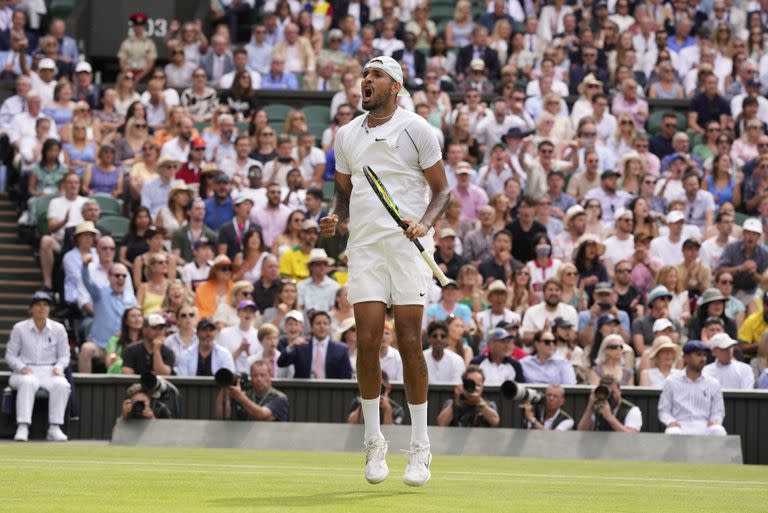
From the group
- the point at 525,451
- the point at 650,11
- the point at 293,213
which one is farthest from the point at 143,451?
the point at 650,11

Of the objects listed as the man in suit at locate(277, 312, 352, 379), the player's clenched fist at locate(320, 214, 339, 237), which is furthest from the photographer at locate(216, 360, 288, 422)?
the player's clenched fist at locate(320, 214, 339, 237)

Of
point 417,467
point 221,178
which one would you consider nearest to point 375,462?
point 417,467

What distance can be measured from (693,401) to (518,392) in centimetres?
Answer: 170

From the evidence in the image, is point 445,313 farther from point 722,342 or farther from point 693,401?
point 693,401

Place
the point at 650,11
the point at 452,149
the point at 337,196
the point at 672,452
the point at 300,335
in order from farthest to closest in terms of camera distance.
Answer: the point at 650,11, the point at 452,149, the point at 300,335, the point at 672,452, the point at 337,196

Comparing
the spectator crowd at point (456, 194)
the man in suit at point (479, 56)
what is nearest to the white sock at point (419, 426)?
the spectator crowd at point (456, 194)

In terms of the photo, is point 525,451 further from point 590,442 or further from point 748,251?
point 748,251

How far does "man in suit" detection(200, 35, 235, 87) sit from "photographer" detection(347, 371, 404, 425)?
9.38 metres

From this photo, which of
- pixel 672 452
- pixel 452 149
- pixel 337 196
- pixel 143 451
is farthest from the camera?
pixel 452 149

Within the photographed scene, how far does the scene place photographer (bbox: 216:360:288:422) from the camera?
14273mm

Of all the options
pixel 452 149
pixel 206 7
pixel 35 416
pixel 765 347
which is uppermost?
pixel 206 7

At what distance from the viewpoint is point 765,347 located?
1570 centimetres

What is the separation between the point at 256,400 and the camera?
14461 millimetres

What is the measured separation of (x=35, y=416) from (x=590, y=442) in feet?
19.0
